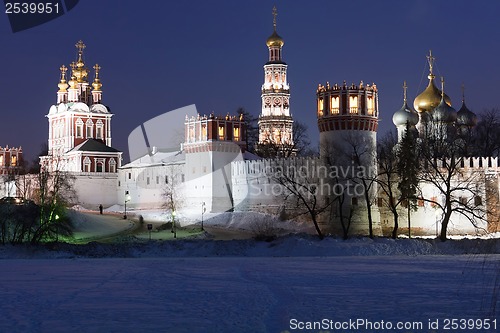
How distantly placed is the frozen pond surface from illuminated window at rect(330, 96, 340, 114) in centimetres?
1918

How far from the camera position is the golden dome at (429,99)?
5853 centimetres

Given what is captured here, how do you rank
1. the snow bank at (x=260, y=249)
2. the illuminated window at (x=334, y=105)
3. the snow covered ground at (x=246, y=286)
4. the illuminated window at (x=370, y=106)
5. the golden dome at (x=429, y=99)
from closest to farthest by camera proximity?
the snow covered ground at (x=246, y=286) → the snow bank at (x=260, y=249) → the illuminated window at (x=334, y=105) → the illuminated window at (x=370, y=106) → the golden dome at (x=429, y=99)

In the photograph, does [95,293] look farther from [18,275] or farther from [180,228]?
[180,228]

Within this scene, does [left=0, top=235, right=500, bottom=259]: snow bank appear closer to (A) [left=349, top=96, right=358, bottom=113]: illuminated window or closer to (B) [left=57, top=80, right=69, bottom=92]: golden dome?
(A) [left=349, top=96, right=358, bottom=113]: illuminated window

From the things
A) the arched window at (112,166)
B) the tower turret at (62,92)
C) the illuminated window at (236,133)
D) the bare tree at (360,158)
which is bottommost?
the bare tree at (360,158)

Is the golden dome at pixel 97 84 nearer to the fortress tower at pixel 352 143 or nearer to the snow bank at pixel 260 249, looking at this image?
the fortress tower at pixel 352 143

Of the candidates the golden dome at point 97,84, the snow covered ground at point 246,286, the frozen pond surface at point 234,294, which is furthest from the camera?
the golden dome at point 97,84

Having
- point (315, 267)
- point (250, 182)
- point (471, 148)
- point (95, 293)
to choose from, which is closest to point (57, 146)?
point (250, 182)

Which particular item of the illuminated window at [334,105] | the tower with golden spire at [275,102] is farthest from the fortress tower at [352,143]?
the tower with golden spire at [275,102]

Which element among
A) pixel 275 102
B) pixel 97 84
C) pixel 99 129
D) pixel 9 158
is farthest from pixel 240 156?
pixel 9 158

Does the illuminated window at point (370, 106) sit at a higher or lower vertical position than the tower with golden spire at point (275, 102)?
lower

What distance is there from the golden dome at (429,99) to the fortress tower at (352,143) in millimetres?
9283

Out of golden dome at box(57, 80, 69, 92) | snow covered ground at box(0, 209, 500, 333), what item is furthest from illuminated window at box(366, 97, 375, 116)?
golden dome at box(57, 80, 69, 92)

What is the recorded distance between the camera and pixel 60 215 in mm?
47719
